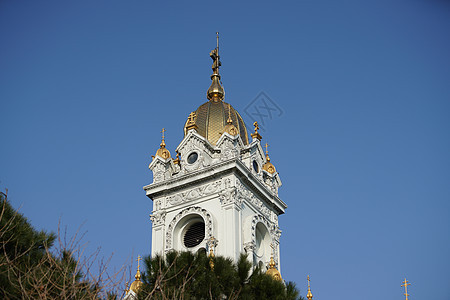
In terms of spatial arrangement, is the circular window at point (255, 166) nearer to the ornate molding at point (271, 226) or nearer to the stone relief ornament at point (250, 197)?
the stone relief ornament at point (250, 197)

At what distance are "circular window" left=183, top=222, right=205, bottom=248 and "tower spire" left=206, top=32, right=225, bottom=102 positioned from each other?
10899 mm

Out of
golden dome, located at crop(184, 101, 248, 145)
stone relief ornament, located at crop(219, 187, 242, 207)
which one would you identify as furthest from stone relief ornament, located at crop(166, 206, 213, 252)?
golden dome, located at crop(184, 101, 248, 145)

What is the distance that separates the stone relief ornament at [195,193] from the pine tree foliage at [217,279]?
1599cm

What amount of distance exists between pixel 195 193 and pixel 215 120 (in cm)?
647

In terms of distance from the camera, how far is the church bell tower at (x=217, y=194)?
1636 inches

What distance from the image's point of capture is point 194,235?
43062 millimetres

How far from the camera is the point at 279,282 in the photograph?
86.6 ft

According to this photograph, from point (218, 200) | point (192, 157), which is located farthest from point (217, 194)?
point (192, 157)

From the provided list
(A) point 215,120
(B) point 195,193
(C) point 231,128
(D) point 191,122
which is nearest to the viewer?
(B) point 195,193

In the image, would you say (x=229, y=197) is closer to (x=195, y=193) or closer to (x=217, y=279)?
(x=195, y=193)

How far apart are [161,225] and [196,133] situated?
263 inches

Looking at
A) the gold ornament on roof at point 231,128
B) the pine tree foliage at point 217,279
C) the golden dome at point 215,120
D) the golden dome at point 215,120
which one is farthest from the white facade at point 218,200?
the pine tree foliage at point 217,279

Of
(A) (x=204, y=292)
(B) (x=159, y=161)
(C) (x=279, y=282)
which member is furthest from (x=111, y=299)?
(B) (x=159, y=161)

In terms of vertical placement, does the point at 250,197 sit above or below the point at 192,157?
below
